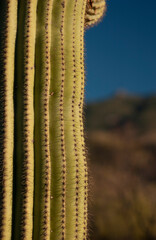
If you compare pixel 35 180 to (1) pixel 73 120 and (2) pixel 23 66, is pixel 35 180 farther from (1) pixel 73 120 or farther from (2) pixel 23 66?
(2) pixel 23 66

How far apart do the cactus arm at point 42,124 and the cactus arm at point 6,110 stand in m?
0.18

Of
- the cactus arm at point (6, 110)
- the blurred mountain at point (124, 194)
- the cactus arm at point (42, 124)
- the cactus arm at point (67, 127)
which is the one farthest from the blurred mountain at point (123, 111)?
the cactus arm at point (6, 110)

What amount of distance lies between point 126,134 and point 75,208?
36.5 feet

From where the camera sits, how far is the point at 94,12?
14.2ft

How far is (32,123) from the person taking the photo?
136 inches

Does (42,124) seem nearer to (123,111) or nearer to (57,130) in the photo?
(57,130)

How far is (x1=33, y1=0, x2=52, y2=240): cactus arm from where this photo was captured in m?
3.39

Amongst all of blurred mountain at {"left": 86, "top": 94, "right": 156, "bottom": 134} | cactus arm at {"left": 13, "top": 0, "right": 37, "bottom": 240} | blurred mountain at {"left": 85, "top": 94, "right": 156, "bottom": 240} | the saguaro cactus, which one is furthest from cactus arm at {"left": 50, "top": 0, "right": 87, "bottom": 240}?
blurred mountain at {"left": 86, "top": 94, "right": 156, "bottom": 134}

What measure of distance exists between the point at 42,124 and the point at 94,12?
1349mm

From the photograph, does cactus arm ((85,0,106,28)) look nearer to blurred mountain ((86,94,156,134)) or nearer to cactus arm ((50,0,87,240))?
cactus arm ((50,0,87,240))

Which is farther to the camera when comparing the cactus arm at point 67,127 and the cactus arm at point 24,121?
the cactus arm at point 67,127

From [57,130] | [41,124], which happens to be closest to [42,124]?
[41,124]

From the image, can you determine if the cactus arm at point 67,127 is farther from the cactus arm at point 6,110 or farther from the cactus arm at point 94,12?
the cactus arm at point 94,12

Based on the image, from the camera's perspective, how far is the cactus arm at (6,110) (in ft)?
10.8
